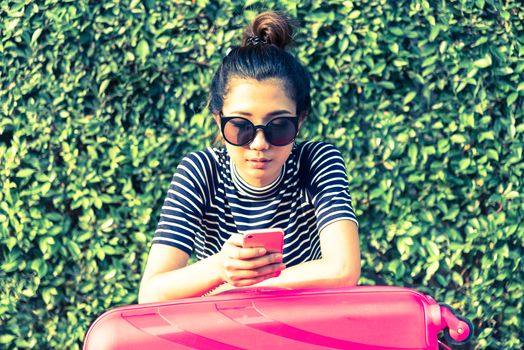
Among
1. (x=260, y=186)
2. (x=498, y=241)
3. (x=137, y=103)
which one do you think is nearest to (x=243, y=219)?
(x=260, y=186)

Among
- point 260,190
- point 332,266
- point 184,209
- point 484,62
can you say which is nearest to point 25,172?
point 184,209

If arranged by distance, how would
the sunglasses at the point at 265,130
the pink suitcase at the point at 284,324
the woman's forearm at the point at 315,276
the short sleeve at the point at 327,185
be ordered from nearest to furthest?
the pink suitcase at the point at 284,324, the woman's forearm at the point at 315,276, the sunglasses at the point at 265,130, the short sleeve at the point at 327,185

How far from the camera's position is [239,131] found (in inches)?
96.8

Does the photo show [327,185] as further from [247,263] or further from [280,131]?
[247,263]

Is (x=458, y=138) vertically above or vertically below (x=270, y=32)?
below

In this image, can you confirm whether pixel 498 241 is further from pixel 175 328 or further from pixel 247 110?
pixel 175 328

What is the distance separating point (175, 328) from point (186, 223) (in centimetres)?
79

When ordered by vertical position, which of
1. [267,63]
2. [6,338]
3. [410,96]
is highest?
[267,63]

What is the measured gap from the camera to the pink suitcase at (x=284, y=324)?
186 centimetres

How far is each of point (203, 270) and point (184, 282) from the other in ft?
0.34

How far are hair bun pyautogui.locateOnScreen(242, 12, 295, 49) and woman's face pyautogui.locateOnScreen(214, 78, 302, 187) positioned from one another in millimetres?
304

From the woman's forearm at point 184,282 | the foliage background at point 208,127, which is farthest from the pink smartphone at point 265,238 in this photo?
the foliage background at point 208,127

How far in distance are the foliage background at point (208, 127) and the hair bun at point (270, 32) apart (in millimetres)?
1216

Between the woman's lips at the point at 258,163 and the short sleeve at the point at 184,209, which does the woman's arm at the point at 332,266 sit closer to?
the woman's lips at the point at 258,163
